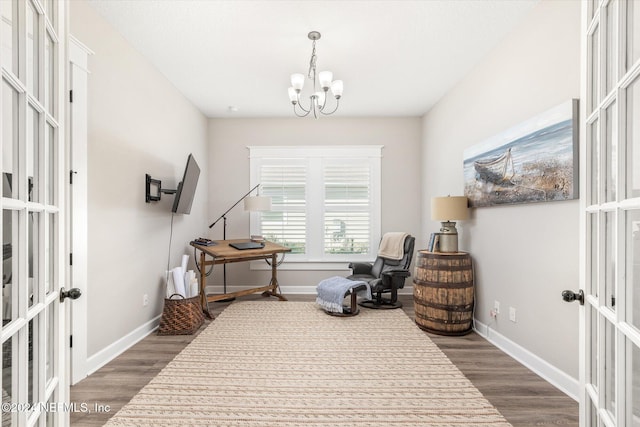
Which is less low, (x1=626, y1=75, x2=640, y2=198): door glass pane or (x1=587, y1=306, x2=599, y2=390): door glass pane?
(x1=626, y1=75, x2=640, y2=198): door glass pane

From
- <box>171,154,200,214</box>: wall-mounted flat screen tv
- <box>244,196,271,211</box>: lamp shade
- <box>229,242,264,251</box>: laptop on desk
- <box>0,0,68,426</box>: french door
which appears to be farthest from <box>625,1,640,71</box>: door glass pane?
<box>244,196,271,211</box>: lamp shade

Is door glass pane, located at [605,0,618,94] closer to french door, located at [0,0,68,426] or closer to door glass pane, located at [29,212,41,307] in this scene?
french door, located at [0,0,68,426]

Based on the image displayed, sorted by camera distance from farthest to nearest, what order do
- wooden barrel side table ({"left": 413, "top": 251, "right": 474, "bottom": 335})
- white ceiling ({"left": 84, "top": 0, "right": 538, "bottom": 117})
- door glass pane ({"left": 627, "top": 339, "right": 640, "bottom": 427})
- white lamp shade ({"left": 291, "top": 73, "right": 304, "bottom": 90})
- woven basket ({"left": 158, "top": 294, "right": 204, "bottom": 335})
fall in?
woven basket ({"left": 158, "top": 294, "right": 204, "bottom": 335}) → wooden barrel side table ({"left": 413, "top": 251, "right": 474, "bottom": 335}) → white lamp shade ({"left": 291, "top": 73, "right": 304, "bottom": 90}) → white ceiling ({"left": 84, "top": 0, "right": 538, "bottom": 117}) → door glass pane ({"left": 627, "top": 339, "right": 640, "bottom": 427})

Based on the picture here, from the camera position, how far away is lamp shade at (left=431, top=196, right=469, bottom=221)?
311 cm

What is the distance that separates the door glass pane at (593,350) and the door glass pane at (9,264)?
1710 millimetres

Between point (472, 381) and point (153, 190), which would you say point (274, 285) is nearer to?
point (153, 190)

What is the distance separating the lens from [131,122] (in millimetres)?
2777

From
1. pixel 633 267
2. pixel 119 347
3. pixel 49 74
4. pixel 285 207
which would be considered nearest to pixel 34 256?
pixel 49 74

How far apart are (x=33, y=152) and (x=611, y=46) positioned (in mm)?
1751

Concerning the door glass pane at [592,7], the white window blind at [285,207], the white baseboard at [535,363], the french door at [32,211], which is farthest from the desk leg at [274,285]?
the door glass pane at [592,7]

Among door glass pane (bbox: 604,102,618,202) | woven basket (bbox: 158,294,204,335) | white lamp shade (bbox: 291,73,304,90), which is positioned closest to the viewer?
door glass pane (bbox: 604,102,618,202)

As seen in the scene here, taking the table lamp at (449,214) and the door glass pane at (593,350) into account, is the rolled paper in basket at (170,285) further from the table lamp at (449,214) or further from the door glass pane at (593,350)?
the door glass pane at (593,350)

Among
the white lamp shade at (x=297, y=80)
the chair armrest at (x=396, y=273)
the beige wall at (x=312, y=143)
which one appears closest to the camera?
the white lamp shade at (x=297, y=80)

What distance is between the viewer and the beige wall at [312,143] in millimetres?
4770
